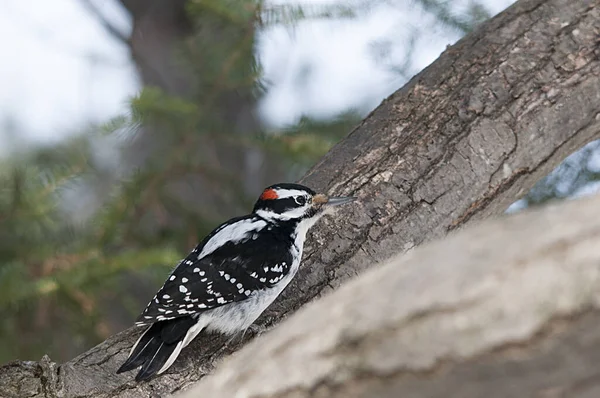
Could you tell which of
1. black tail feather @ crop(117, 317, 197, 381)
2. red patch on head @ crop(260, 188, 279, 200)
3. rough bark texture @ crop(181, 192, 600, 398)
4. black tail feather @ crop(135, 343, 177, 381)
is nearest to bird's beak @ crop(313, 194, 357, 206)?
red patch on head @ crop(260, 188, 279, 200)

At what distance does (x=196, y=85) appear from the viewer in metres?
2.96

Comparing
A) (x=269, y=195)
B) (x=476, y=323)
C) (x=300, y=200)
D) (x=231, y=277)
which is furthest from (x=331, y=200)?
(x=476, y=323)

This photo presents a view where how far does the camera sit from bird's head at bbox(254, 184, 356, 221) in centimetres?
219

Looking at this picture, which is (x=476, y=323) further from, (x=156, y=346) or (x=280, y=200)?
(x=280, y=200)

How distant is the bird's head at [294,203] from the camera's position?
7.20 ft

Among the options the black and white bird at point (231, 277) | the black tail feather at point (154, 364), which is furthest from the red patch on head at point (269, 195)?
the black tail feather at point (154, 364)

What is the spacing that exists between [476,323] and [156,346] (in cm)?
130

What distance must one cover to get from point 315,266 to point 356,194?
26cm

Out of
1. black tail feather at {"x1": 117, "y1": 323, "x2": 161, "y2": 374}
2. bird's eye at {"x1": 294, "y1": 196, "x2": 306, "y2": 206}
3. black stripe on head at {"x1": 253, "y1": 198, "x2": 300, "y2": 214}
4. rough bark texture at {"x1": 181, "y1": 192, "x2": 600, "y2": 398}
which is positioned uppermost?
black stripe on head at {"x1": 253, "y1": 198, "x2": 300, "y2": 214}

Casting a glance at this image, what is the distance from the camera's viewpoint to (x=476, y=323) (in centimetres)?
68

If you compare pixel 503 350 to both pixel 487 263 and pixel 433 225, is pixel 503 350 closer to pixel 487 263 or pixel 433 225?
pixel 487 263

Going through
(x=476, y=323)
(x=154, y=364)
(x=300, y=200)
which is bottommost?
(x=476, y=323)

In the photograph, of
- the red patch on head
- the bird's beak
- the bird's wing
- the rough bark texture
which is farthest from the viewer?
the red patch on head

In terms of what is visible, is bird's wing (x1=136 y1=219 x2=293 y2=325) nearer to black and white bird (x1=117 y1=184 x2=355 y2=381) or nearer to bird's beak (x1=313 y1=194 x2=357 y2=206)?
black and white bird (x1=117 y1=184 x2=355 y2=381)
